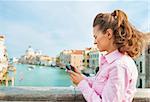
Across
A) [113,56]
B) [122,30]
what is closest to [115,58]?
[113,56]

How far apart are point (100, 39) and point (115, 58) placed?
10 cm

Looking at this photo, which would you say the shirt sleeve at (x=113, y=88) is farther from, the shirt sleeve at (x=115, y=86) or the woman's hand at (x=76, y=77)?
the woman's hand at (x=76, y=77)

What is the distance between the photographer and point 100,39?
1.34m

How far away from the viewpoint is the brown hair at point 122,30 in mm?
1313

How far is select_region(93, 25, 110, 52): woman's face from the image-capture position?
4.37ft

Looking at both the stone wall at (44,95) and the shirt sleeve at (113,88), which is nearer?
the shirt sleeve at (113,88)

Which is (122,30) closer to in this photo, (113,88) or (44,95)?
(113,88)

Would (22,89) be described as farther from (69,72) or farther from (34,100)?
(69,72)

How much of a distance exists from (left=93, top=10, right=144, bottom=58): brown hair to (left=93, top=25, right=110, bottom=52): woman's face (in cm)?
2

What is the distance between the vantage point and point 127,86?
1.29m

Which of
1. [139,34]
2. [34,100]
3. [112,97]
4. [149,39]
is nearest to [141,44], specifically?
[139,34]

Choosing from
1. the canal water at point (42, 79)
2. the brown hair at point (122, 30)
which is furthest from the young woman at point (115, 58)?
the canal water at point (42, 79)

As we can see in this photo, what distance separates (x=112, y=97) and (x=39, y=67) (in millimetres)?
51417

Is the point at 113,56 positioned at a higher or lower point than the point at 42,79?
higher
